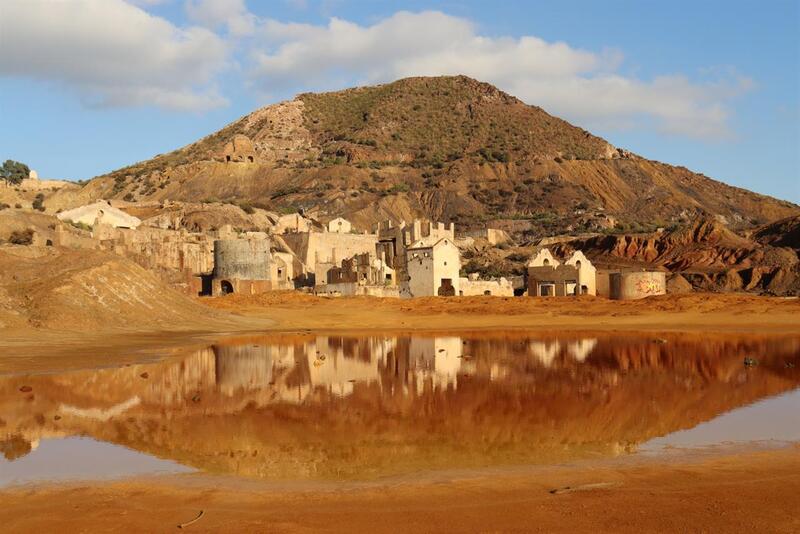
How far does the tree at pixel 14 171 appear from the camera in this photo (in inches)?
5256

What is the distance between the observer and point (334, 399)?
57.1 ft

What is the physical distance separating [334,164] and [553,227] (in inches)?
1961

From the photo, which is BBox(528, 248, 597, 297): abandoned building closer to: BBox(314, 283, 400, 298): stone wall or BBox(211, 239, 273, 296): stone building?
BBox(314, 283, 400, 298): stone wall

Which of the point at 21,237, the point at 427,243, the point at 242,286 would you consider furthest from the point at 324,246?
the point at 21,237

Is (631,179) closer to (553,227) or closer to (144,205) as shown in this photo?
(553,227)

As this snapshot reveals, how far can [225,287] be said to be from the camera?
57219mm

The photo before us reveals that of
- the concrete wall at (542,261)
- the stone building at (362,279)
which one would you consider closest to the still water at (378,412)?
the stone building at (362,279)

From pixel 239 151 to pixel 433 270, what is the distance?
10962 centimetres

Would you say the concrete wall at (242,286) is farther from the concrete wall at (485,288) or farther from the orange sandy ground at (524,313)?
the concrete wall at (485,288)

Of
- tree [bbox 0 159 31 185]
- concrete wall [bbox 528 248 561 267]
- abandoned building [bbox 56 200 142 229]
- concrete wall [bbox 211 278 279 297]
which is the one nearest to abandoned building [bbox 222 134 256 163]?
tree [bbox 0 159 31 185]

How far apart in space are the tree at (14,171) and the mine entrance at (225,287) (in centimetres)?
8909

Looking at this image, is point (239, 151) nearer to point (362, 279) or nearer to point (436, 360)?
point (362, 279)

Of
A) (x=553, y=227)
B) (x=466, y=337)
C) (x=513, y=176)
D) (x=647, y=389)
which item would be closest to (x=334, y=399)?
(x=647, y=389)

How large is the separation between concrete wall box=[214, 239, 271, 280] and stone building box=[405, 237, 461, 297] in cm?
994
